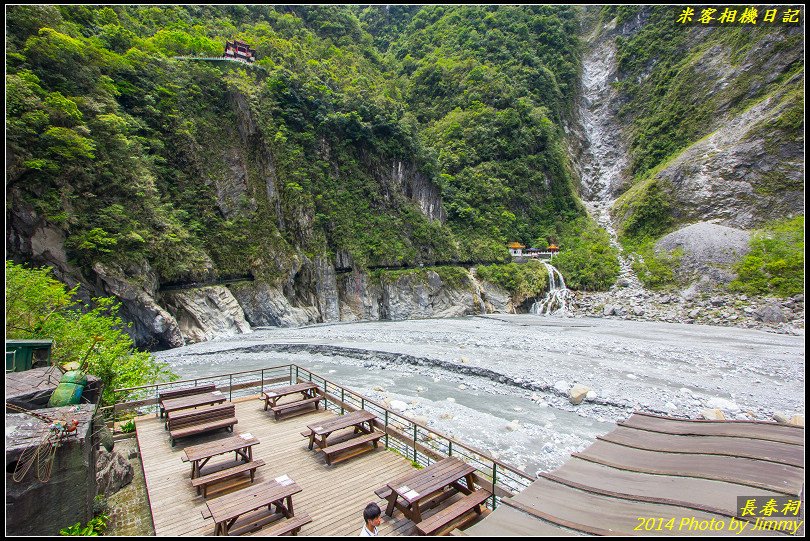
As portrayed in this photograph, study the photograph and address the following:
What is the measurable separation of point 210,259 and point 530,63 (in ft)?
221

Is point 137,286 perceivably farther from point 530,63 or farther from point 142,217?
point 530,63

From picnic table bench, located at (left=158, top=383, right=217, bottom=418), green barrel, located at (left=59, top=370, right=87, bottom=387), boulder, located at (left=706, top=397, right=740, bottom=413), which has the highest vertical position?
green barrel, located at (left=59, top=370, right=87, bottom=387)

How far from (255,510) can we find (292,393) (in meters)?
4.46

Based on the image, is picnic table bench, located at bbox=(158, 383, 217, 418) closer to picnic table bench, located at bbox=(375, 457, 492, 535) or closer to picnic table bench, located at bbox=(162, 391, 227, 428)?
picnic table bench, located at bbox=(162, 391, 227, 428)

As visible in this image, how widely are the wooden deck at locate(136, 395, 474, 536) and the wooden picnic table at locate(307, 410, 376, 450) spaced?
31cm

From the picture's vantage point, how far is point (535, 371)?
15289 millimetres

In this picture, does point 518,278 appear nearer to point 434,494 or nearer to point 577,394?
point 577,394

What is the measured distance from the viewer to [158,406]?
9039 millimetres

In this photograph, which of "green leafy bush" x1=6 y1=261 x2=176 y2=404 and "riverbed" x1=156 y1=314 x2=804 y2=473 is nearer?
"green leafy bush" x1=6 y1=261 x2=176 y2=404

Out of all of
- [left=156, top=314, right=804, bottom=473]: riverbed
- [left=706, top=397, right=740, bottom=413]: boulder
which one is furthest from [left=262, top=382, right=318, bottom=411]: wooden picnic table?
[left=706, top=397, right=740, bottom=413]: boulder

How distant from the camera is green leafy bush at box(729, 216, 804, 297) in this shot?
92.7 ft

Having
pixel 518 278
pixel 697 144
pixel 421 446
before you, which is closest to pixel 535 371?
pixel 421 446

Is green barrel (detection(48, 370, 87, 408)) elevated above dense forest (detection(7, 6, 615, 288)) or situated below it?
below

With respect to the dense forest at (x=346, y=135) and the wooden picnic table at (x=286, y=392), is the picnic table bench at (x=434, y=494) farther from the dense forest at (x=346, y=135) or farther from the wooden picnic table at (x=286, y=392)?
the dense forest at (x=346, y=135)
